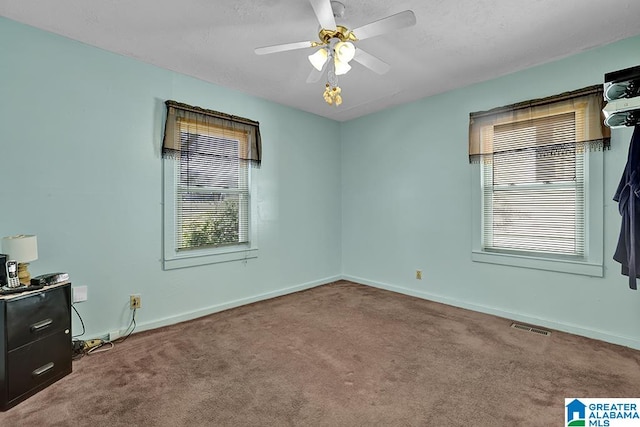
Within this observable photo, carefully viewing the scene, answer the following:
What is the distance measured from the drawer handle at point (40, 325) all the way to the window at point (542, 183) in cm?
388

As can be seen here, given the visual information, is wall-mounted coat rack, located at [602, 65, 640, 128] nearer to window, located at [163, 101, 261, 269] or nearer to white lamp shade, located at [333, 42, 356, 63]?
white lamp shade, located at [333, 42, 356, 63]

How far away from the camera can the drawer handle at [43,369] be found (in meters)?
1.96

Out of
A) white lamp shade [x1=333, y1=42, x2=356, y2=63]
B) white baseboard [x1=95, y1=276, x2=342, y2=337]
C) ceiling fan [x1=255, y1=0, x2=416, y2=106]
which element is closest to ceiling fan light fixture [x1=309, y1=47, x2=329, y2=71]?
ceiling fan [x1=255, y1=0, x2=416, y2=106]

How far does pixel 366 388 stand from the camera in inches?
78.7

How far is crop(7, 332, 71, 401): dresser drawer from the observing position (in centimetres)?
184

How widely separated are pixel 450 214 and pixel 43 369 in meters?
3.93

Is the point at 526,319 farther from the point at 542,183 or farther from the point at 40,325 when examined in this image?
the point at 40,325

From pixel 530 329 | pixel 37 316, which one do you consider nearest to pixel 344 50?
pixel 37 316

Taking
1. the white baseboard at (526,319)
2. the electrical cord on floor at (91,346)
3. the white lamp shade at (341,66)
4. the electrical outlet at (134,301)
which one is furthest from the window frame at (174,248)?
the white baseboard at (526,319)

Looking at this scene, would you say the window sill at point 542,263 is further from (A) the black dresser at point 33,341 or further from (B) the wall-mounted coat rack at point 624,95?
(A) the black dresser at point 33,341

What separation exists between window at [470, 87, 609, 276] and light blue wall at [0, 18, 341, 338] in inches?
106

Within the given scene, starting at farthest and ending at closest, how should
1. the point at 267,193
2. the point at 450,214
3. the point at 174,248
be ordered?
the point at 267,193 < the point at 450,214 < the point at 174,248

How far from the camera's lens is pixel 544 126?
3.03m

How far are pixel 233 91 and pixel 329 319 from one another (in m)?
2.84
